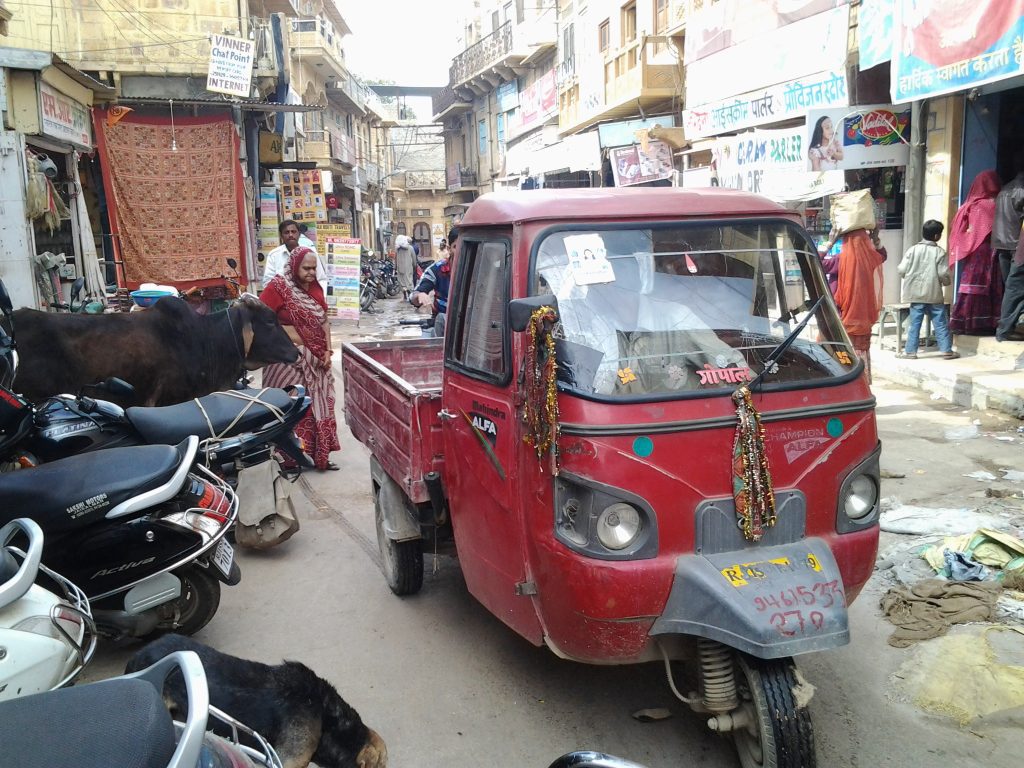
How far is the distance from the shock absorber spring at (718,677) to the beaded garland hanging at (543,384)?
2.53ft

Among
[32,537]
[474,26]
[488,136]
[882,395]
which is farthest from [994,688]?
[474,26]

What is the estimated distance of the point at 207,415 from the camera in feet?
16.6

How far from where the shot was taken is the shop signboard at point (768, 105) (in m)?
11.9

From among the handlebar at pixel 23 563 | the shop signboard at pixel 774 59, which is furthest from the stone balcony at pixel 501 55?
the handlebar at pixel 23 563

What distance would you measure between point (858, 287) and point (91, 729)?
7027 millimetres

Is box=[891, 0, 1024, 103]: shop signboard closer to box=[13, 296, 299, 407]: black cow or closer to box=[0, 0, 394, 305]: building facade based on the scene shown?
box=[13, 296, 299, 407]: black cow

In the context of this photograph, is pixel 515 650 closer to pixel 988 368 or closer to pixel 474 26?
pixel 988 368

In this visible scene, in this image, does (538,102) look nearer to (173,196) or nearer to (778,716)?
(173,196)

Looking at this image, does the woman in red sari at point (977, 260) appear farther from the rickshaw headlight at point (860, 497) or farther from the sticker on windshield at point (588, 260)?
the sticker on windshield at point (588, 260)

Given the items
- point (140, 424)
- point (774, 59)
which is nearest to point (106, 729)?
point (140, 424)

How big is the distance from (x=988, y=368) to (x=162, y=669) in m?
9.05

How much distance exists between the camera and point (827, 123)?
10797 millimetres

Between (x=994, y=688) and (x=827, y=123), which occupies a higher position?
(x=827, y=123)

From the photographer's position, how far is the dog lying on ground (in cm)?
254
